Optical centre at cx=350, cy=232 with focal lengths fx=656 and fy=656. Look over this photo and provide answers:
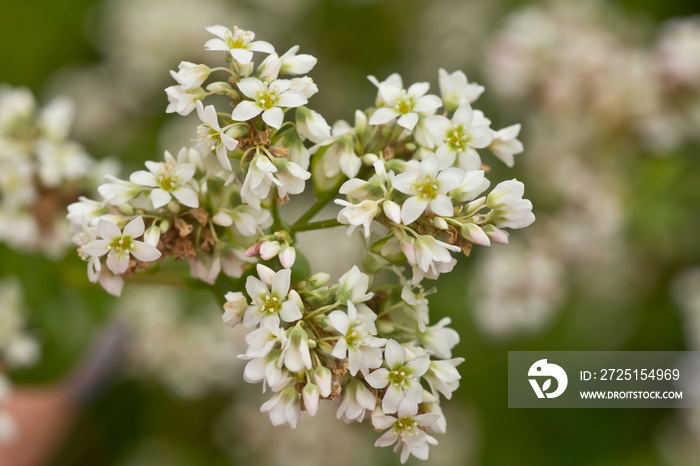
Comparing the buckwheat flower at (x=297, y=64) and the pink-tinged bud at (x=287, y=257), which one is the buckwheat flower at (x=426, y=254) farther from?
the buckwheat flower at (x=297, y=64)

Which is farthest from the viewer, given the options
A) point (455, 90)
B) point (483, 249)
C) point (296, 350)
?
point (483, 249)

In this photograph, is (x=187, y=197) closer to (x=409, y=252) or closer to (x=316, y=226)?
(x=316, y=226)

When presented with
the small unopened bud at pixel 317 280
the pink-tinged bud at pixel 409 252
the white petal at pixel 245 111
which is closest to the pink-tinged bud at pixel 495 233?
the pink-tinged bud at pixel 409 252

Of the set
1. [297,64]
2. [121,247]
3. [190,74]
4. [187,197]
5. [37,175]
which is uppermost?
[297,64]

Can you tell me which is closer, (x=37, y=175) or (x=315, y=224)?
(x=315, y=224)

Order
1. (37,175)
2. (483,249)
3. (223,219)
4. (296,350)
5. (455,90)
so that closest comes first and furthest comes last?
(296,350), (223,219), (455,90), (37,175), (483,249)

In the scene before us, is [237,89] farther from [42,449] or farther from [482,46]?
[482,46]

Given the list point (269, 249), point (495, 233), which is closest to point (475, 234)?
point (495, 233)
